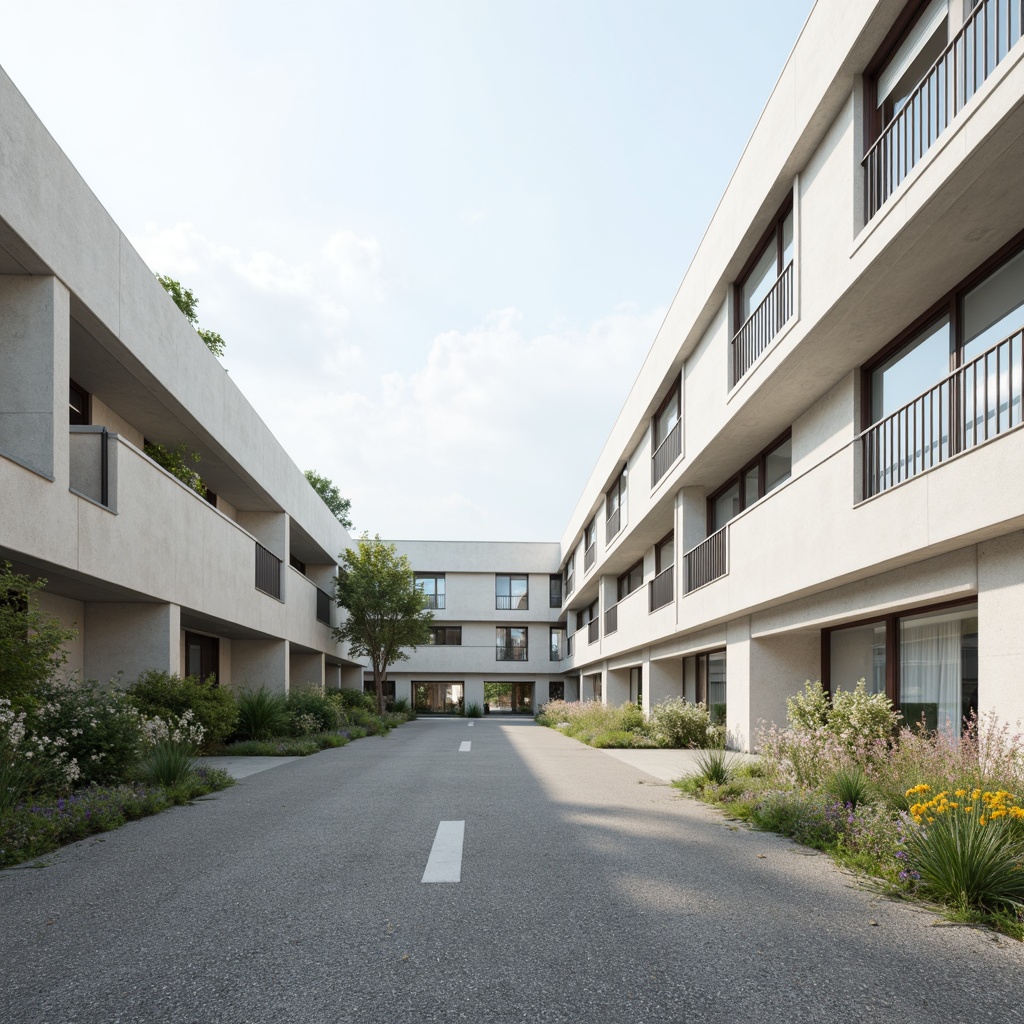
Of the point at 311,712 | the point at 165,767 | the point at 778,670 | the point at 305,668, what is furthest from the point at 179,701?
the point at 305,668

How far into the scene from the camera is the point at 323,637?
103ft

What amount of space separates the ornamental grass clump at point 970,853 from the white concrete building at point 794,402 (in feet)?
10.7

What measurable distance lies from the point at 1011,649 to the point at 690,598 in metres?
10.9

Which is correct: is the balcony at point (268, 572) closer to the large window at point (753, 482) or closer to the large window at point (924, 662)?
the large window at point (753, 482)

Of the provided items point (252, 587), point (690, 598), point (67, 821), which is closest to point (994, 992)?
point (67, 821)

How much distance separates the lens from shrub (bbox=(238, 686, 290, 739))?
1891 centimetres

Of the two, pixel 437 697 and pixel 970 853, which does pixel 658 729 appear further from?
pixel 437 697

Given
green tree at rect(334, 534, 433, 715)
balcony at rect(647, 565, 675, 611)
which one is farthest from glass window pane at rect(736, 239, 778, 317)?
green tree at rect(334, 534, 433, 715)

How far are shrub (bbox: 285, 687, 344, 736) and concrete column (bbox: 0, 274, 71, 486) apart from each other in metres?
11.2

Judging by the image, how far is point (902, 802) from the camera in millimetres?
7230

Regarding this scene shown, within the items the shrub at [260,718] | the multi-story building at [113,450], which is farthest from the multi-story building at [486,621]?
the shrub at [260,718]

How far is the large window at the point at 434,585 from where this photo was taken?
50.8m

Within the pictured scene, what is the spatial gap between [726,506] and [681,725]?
5126mm

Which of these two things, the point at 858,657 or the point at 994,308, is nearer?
the point at 994,308
